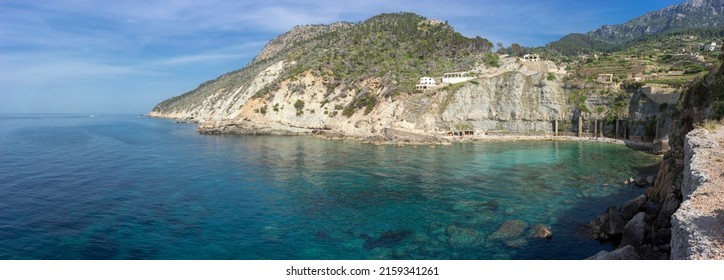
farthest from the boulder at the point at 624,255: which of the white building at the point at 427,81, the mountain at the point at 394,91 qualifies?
the white building at the point at 427,81

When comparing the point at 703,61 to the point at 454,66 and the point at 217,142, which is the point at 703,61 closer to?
the point at 454,66

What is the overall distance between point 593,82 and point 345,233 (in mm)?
75302

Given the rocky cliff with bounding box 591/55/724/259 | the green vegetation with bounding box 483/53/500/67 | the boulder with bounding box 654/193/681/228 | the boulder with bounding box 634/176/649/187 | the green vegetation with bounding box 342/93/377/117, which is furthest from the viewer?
the green vegetation with bounding box 483/53/500/67

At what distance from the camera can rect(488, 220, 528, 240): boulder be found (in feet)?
74.5

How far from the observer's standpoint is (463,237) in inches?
900

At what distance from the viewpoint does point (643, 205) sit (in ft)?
83.1

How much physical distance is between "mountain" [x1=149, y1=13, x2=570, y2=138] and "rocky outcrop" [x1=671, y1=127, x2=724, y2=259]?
Answer: 5945 cm

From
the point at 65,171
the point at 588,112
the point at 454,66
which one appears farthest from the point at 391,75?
the point at 65,171

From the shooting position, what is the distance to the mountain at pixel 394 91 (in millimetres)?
83562

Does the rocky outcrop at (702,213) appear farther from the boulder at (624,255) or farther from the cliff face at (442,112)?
the cliff face at (442,112)

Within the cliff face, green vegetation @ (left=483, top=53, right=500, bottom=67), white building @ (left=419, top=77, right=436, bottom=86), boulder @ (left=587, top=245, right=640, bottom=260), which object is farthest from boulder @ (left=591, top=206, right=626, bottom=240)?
green vegetation @ (left=483, top=53, right=500, bottom=67)

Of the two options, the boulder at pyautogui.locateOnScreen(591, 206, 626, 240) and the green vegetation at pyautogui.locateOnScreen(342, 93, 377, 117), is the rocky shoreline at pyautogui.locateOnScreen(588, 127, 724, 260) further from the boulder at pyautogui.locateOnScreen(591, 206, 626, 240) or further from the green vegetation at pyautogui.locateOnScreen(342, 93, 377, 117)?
the green vegetation at pyautogui.locateOnScreen(342, 93, 377, 117)

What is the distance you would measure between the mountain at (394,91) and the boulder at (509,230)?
5152cm

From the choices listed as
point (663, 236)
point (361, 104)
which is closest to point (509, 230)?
point (663, 236)
